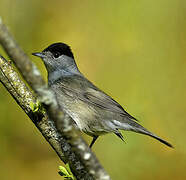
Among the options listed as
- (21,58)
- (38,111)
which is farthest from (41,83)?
(38,111)

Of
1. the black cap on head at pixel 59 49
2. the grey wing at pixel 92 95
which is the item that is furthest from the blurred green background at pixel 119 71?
the grey wing at pixel 92 95

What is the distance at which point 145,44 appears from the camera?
16.3ft

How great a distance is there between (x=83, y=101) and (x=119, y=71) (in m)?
0.76

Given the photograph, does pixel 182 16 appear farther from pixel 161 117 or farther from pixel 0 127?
pixel 0 127

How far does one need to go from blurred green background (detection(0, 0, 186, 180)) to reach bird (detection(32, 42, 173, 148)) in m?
0.25

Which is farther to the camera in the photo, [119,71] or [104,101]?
[119,71]

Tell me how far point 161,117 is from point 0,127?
205 centimetres

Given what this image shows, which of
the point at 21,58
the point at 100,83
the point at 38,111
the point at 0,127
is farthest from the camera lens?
the point at 100,83

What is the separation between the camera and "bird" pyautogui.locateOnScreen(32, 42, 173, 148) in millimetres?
4152

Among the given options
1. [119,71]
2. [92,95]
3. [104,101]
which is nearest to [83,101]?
[92,95]

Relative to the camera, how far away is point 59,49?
15.9ft

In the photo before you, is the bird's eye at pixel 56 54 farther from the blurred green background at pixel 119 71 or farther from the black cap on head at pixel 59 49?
the blurred green background at pixel 119 71

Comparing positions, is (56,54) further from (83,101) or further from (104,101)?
(104,101)

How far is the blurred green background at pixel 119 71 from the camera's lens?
4.48m
